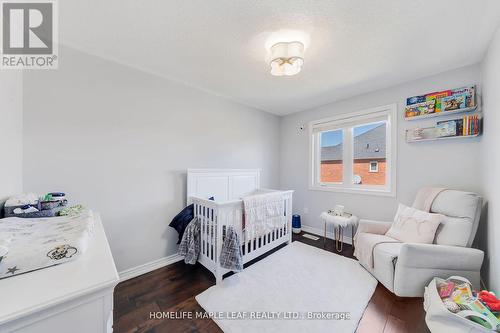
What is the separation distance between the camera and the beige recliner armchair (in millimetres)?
1624

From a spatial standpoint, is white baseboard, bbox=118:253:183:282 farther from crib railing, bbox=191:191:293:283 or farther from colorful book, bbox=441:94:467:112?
colorful book, bbox=441:94:467:112

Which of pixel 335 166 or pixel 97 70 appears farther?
pixel 335 166

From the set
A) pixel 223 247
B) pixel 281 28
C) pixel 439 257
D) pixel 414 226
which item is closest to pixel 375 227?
pixel 414 226

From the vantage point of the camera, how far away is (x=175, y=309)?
162 centimetres

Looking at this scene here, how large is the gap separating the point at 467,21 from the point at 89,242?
9.44ft

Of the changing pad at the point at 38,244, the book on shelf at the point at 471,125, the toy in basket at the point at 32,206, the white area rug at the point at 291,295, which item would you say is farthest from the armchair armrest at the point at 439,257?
the toy in basket at the point at 32,206

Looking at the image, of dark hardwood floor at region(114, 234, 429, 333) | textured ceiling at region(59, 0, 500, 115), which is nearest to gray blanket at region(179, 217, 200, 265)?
dark hardwood floor at region(114, 234, 429, 333)

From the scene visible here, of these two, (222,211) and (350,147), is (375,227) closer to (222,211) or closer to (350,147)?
(350,147)

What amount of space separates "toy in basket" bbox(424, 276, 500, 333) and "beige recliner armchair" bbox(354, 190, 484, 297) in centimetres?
17

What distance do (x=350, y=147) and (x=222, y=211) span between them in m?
2.37

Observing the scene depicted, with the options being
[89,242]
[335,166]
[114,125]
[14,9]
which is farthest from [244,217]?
[14,9]

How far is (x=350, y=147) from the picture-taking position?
3.11 meters

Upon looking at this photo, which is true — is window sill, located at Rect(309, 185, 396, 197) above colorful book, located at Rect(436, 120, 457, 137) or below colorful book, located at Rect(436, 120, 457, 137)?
below

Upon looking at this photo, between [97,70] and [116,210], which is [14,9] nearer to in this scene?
[97,70]
